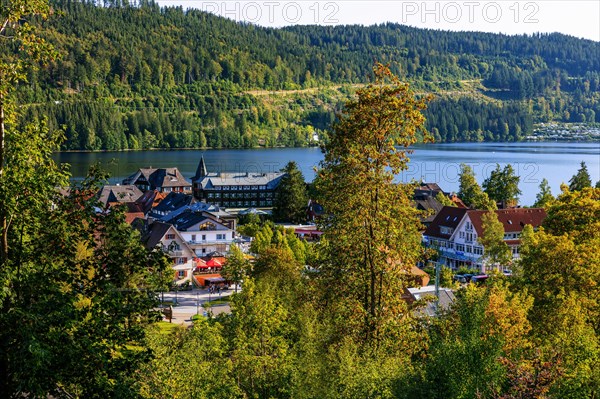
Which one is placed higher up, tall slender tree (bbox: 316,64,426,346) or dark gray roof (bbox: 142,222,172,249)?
tall slender tree (bbox: 316,64,426,346)

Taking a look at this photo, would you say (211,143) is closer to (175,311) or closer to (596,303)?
(175,311)

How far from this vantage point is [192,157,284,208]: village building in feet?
247

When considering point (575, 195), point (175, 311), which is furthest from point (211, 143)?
point (575, 195)

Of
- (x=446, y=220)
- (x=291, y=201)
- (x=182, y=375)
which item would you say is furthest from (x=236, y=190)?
(x=182, y=375)

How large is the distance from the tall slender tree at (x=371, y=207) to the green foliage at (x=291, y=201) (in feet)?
175

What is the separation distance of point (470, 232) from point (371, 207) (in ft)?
120

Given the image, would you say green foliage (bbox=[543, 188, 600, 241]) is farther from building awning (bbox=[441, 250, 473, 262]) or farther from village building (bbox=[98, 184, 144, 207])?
village building (bbox=[98, 184, 144, 207])

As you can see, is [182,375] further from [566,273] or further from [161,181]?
[161,181]

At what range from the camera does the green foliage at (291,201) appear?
6519cm

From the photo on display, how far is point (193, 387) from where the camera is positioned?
10555 mm

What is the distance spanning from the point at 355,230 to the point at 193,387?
3.61 meters

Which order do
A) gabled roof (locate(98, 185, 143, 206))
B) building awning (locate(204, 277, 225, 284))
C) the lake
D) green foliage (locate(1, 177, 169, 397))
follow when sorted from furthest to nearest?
the lake → gabled roof (locate(98, 185, 143, 206)) → building awning (locate(204, 277, 225, 284)) → green foliage (locate(1, 177, 169, 397))

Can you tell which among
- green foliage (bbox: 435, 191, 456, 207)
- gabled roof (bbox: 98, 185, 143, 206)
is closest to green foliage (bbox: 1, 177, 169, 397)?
green foliage (bbox: 435, 191, 456, 207)

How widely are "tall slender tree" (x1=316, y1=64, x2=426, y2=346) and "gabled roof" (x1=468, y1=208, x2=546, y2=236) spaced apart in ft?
116
